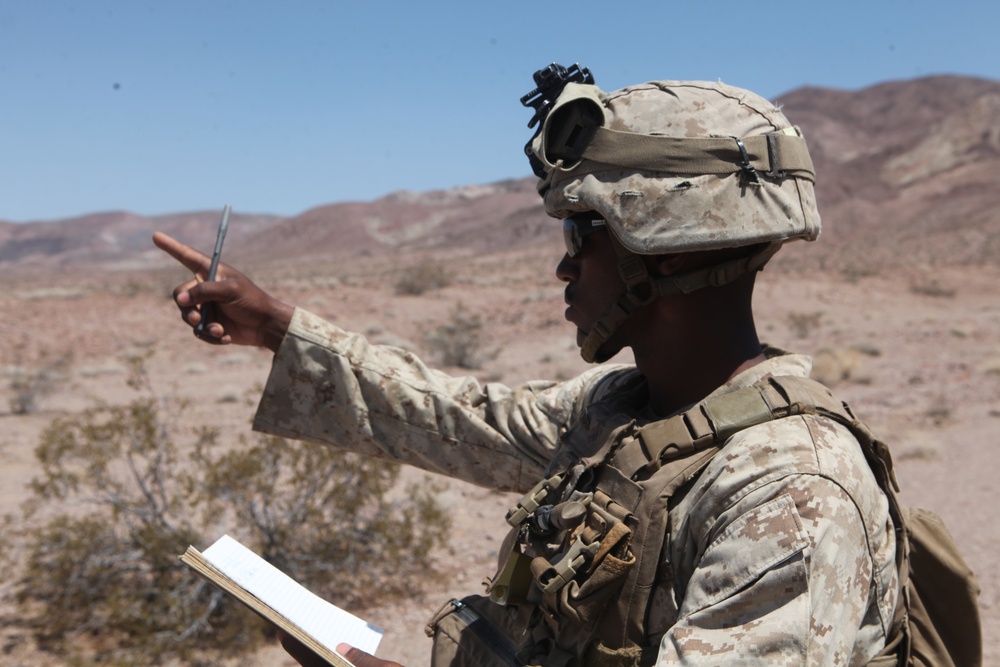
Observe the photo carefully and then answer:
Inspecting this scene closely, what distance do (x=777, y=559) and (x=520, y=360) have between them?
13.5 meters

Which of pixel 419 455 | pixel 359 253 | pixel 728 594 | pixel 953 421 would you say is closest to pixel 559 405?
pixel 419 455

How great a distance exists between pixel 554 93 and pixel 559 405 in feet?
2.57

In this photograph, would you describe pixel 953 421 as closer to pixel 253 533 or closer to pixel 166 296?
pixel 253 533

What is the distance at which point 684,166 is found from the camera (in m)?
1.64

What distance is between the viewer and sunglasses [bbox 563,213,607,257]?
178cm

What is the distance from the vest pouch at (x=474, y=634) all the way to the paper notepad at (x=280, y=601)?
0.14 m

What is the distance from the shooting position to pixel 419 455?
89.8 inches

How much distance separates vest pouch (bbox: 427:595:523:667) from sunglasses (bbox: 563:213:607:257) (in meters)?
0.78

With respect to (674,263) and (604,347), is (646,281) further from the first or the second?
(604,347)

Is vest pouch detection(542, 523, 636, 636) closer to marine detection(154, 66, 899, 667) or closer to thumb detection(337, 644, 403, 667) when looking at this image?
marine detection(154, 66, 899, 667)

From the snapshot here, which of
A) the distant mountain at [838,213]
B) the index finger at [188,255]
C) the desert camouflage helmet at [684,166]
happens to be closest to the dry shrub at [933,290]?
the distant mountain at [838,213]

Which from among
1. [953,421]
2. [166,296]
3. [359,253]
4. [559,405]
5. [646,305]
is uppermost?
[646,305]

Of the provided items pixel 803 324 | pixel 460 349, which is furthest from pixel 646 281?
pixel 803 324

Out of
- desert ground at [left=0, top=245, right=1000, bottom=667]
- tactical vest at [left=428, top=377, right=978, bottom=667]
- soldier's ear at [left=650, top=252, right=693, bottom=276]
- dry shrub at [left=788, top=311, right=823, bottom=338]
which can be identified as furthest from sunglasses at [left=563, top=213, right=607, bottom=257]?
dry shrub at [left=788, top=311, right=823, bottom=338]
